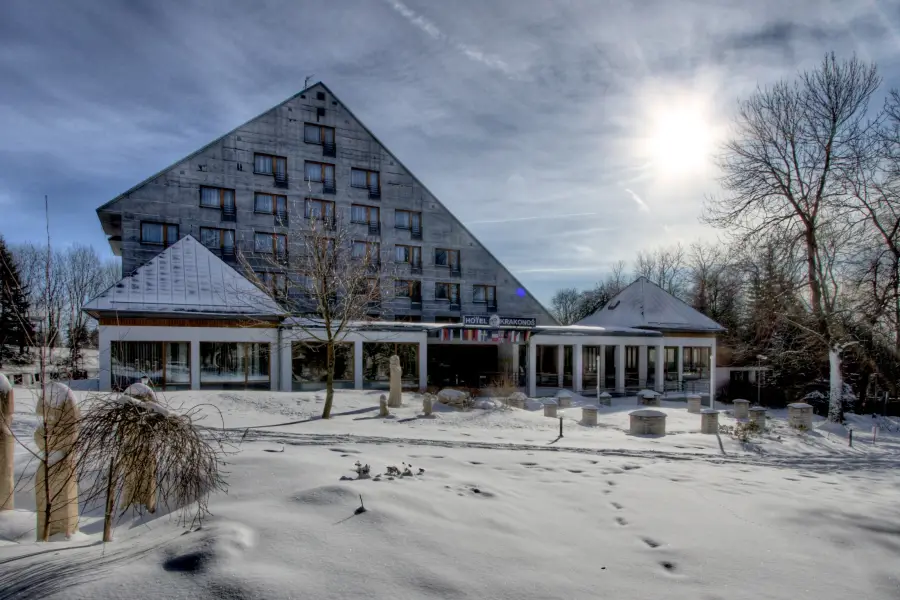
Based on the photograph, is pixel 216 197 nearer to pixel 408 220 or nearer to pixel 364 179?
pixel 364 179

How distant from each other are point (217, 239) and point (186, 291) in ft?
25.9

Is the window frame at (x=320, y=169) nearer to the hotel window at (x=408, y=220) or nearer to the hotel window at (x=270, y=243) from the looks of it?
the hotel window at (x=270, y=243)

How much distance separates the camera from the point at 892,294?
1997cm

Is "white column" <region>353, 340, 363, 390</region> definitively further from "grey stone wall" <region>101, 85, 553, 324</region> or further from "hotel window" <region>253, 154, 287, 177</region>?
"hotel window" <region>253, 154, 287, 177</region>

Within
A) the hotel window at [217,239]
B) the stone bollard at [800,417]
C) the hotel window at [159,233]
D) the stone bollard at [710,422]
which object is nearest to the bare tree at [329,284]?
the hotel window at [217,239]

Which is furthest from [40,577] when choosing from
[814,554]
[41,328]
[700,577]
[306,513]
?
[814,554]

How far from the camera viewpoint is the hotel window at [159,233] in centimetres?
2828

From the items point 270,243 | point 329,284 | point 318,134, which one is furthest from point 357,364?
point 318,134

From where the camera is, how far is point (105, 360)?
20219 millimetres

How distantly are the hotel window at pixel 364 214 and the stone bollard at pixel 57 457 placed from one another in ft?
93.9

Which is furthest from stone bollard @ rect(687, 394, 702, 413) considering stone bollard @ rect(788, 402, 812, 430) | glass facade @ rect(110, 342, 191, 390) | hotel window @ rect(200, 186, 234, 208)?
hotel window @ rect(200, 186, 234, 208)

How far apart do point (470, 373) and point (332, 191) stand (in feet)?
48.7

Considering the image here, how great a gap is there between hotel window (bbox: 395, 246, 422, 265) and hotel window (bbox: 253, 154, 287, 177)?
28.8ft

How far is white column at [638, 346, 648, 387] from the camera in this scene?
32.7 meters
